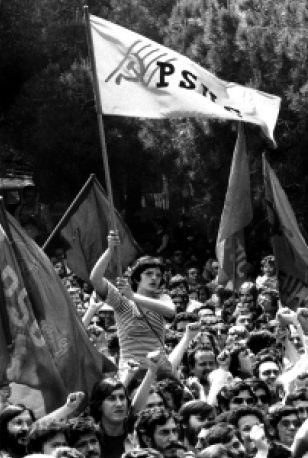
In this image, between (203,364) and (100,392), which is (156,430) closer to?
(100,392)

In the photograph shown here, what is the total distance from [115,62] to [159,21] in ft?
80.7

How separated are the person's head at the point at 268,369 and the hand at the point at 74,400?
3.26 meters

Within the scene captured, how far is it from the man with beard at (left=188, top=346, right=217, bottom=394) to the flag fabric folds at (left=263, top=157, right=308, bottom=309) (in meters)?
1.60

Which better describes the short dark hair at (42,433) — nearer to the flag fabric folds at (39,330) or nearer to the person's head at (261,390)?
the flag fabric folds at (39,330)

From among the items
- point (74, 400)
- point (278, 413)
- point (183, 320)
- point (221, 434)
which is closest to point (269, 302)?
point (183, 320)

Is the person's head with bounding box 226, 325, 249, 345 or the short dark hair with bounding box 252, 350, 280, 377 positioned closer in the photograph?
the short dark hair with bounding box 252, 350, 280, 377

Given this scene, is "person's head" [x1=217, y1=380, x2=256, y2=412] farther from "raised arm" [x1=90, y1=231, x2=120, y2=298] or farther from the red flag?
the red flag

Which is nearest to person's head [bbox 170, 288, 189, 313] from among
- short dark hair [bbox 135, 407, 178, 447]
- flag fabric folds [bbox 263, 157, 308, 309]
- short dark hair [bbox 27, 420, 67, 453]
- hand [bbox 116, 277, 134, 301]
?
flag fabric folds [bbox 263, 157, 308, 309]

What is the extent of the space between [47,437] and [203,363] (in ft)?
13.1

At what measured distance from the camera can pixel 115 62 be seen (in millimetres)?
13289

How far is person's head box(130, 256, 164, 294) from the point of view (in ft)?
38.9

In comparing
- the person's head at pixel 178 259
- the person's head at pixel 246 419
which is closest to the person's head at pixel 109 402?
the person's head at pixel 246 419

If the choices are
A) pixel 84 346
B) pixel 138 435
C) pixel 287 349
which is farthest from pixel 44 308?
pixel 287 349

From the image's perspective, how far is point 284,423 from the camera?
11133mm
